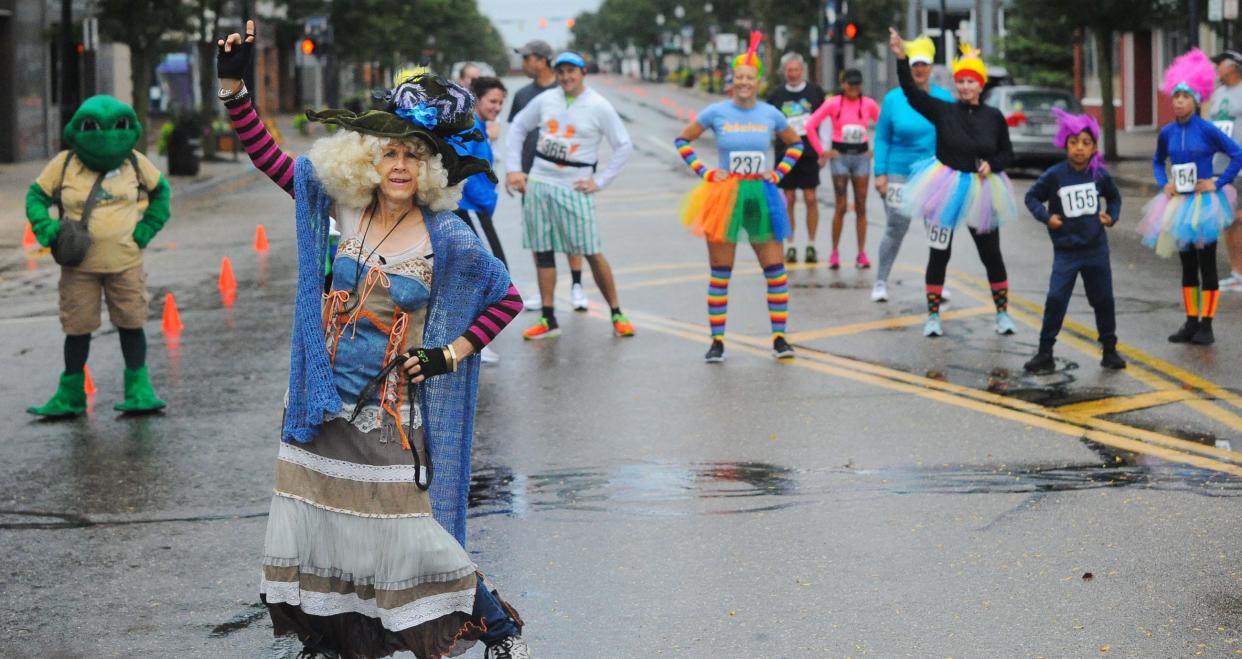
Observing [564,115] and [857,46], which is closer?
[564,115]

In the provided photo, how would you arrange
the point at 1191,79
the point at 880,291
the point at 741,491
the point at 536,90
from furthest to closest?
the point at 880,291, the point at 536,90, the point at 1191,79, the point at 741,491

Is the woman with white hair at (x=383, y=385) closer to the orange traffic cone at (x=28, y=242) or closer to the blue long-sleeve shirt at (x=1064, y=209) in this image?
the blue long-sleeve shirt at (x=1064, y=209)

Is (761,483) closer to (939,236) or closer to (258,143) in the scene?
(258,143)

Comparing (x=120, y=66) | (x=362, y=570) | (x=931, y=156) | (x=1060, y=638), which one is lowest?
(x=1060, y=638)

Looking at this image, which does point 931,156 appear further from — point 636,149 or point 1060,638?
point 636,149

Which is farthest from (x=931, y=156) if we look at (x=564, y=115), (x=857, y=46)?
(x=857, y=46)

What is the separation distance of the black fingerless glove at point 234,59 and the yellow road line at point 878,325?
7089 millimetres

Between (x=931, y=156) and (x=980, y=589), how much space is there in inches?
290

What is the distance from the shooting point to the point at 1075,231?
10234 millimetres

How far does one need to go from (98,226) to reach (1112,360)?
5757mm

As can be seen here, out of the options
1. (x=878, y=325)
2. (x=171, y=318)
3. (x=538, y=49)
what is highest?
(x=538, y=49)

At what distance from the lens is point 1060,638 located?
5.39 metres

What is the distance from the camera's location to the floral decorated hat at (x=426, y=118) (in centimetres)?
479

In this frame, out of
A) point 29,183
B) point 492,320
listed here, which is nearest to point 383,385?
point 492,320
